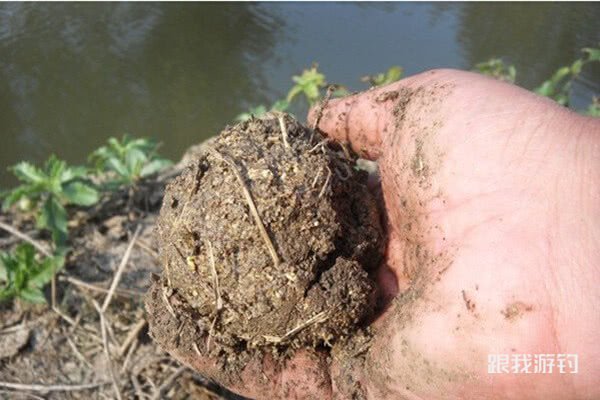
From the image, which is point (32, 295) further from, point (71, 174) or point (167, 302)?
point (167, 302)

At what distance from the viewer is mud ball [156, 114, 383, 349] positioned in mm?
1689

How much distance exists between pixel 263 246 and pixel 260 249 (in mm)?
13

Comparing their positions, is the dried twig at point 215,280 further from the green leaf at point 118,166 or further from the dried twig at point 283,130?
the green leaf at point 118,166

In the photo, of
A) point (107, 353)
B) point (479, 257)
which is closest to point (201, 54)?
point (107, 353)

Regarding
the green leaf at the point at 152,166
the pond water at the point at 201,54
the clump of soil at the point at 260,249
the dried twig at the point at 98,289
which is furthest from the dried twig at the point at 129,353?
the pond water at the point at 201,54

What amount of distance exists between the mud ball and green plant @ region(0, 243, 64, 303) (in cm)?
93

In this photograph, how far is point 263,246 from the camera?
66.5 inches

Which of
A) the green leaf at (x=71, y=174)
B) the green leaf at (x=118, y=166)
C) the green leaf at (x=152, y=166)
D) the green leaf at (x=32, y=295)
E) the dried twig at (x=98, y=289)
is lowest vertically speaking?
the dried twig at (x=98, y=289)

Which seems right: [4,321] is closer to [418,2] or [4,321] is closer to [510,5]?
[418,2]

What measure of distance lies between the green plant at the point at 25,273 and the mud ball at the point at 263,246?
3.07 feet

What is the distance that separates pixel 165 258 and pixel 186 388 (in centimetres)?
73

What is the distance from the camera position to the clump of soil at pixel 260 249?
5.55 ft

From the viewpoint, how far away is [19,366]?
2.31 meters

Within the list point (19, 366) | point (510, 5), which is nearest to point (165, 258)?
point (19, 366)
